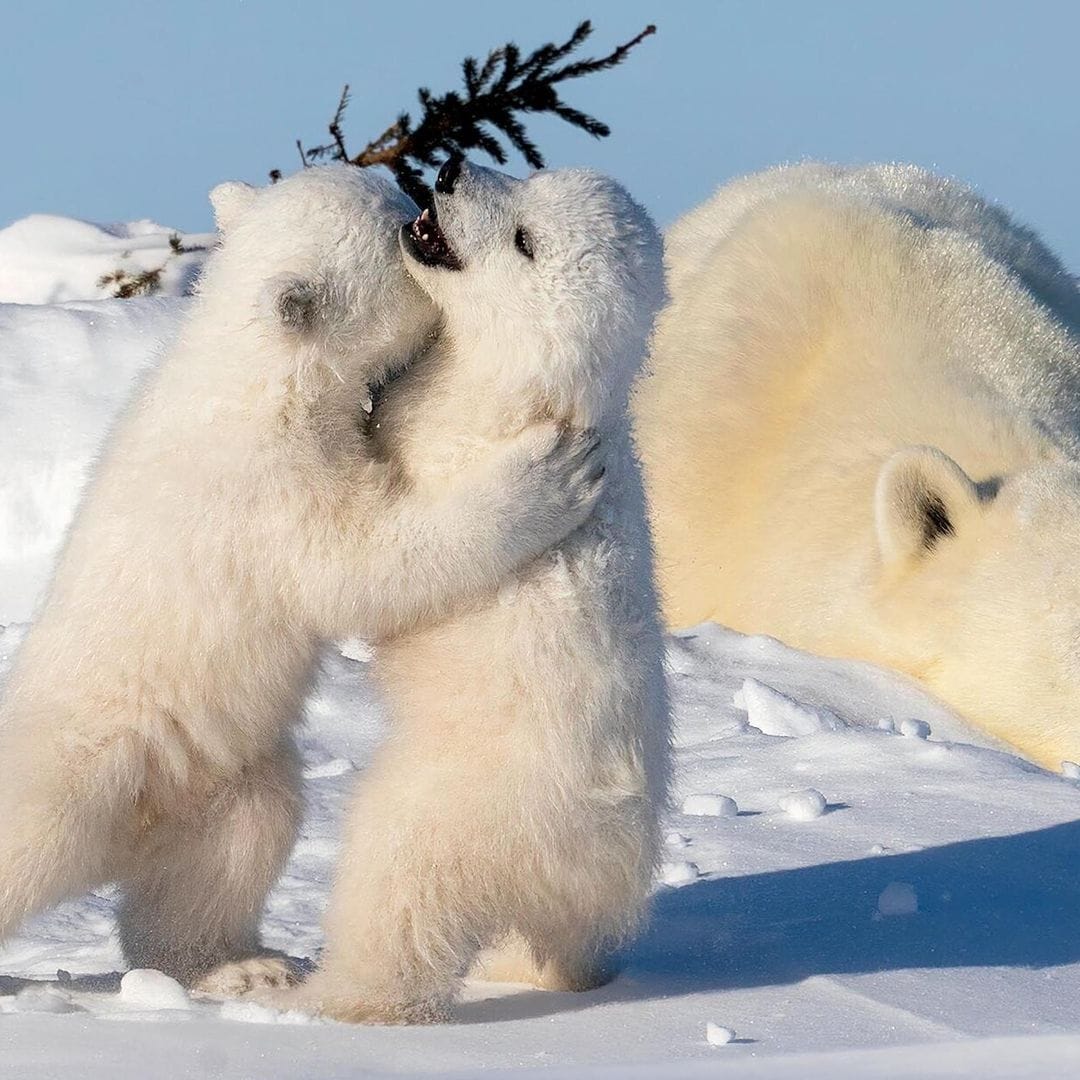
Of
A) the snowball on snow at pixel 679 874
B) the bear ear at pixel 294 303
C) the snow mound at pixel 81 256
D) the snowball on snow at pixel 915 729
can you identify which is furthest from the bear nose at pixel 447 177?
the snow mound at pixel 81 256

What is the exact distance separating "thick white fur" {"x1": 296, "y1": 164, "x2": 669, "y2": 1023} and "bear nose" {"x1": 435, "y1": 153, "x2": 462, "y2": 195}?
0.01m

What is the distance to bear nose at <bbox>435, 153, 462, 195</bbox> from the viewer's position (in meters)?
2.94

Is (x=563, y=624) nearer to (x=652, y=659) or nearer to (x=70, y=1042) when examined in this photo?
(x=652, y=659)

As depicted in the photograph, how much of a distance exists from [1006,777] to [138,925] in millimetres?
1952

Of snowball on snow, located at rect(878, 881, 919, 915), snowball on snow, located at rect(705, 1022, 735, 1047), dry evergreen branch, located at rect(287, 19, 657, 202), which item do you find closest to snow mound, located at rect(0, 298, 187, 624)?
dry evergreen branch, located at rect(287, 19, 657, 202)

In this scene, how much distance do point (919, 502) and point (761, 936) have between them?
251cm

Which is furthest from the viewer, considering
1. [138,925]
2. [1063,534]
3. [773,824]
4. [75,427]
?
[75,427]

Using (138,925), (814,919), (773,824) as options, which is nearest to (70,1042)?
(138,925)

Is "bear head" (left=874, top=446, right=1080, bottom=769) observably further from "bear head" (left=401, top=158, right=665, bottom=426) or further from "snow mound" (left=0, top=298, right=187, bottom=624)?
"snow mound" (left=0, top=298, right=187, bottom=624)

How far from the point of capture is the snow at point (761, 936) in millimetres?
2348

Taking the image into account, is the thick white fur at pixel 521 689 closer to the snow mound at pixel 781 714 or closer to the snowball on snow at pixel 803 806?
the snowball on snow at pixel 803 806

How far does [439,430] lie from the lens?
2877 millimetres

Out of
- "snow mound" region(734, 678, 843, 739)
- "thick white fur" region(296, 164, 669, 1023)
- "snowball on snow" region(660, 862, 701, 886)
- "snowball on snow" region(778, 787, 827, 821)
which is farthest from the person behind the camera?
"snow mound" region(734, 678, 843, 739)

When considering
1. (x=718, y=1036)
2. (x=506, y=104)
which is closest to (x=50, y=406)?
(x=506, y=104)
